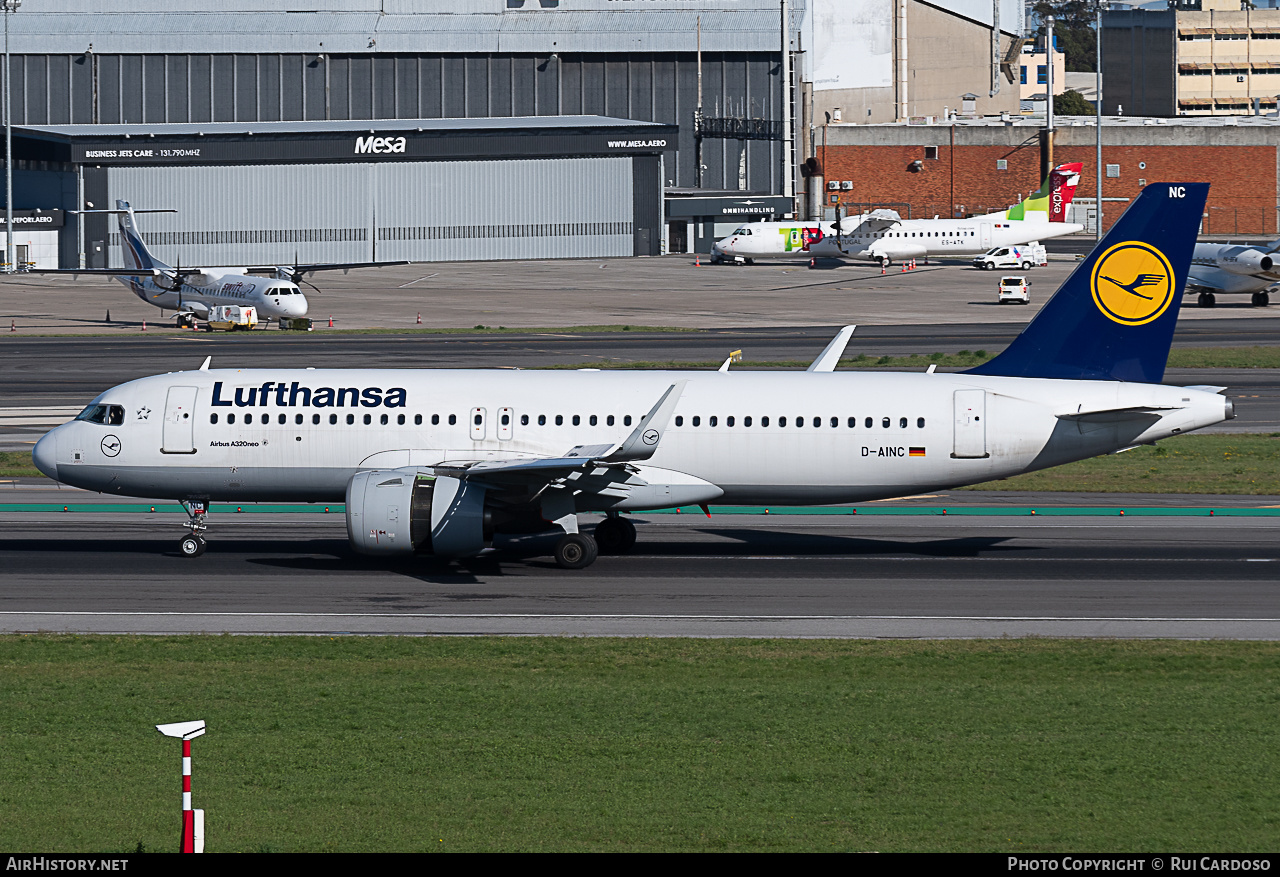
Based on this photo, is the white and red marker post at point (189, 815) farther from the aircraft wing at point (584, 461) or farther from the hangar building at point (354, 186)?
the hangar building at point (354, 186)

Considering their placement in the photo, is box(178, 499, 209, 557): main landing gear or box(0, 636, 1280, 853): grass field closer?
box(0, 636, 1280, 853): grass field

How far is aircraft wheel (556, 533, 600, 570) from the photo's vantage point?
31656 mm

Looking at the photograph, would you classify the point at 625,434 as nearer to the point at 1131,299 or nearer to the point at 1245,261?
the point at 1131,299

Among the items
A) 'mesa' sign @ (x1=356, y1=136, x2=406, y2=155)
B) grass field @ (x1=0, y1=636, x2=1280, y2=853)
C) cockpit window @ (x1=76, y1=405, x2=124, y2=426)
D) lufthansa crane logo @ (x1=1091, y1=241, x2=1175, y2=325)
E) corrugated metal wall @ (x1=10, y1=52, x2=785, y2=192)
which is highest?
corrugated metal wall @ (x1=10, y1=52, x2=785, y2=192)

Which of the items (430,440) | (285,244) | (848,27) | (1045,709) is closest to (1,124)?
(285,244)

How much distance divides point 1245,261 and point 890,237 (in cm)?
3929

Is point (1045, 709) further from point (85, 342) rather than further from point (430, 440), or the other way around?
point (85, 342)

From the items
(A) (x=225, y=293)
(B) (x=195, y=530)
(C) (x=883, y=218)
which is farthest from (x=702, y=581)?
(C) (x=883, y=218)

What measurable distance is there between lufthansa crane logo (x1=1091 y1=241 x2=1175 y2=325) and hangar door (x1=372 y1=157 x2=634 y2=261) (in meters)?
107

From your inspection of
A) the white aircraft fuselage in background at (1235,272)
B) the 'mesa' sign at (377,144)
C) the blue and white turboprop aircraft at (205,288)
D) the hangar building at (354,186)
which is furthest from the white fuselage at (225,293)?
the white aircraft fuselage in background at (1235,272)

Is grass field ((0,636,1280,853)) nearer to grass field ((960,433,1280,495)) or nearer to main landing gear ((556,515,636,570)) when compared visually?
main landing gear ((556,515,636,570))

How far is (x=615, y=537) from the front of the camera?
33.7m

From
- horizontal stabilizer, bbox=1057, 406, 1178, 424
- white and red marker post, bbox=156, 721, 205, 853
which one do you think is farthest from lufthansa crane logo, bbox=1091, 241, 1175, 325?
white and red marker post, bbox=156, 721, 205, 853

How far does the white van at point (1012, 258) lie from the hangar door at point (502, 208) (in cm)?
3348
